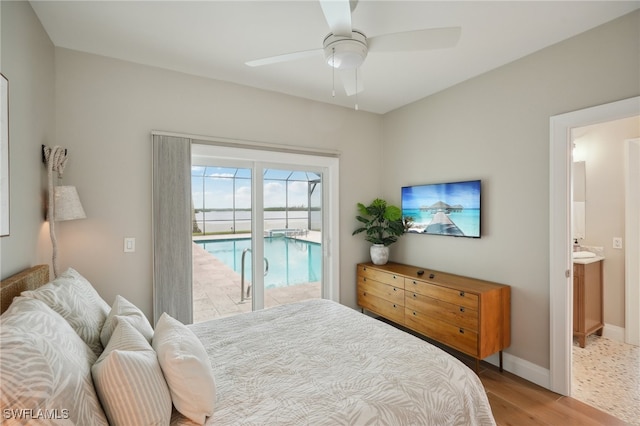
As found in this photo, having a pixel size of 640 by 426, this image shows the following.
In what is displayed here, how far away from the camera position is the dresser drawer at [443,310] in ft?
8.50

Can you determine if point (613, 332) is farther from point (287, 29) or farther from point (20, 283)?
point (20, 283)

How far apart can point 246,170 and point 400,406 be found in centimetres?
253

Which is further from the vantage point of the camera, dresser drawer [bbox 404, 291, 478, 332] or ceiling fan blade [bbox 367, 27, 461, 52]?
dresser drawer [bbox 404, 291, 478, 332]

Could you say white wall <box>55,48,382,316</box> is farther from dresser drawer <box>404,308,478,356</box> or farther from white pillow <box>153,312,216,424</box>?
dresser drawer <box>404,308,478,356</box>

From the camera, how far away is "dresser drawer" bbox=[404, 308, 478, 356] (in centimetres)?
260

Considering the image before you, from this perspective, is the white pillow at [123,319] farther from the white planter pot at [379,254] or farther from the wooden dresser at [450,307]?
the white planter pot at [379,254]

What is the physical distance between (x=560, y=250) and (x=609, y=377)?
127 centimetres

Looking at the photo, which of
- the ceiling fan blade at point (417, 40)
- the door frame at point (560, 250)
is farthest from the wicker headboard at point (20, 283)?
the door frame at point (560, 250)

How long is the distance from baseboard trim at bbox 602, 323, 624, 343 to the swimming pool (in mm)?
3186

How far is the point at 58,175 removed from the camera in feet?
7.45

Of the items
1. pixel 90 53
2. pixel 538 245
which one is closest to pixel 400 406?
pixel 538 245

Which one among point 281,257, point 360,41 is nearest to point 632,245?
point 360,41

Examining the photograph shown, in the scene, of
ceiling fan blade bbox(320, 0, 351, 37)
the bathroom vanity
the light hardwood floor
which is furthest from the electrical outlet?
ceiling fan blade bbox(320, 0, 351, 37)

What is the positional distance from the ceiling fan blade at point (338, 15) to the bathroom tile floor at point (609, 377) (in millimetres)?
3125
